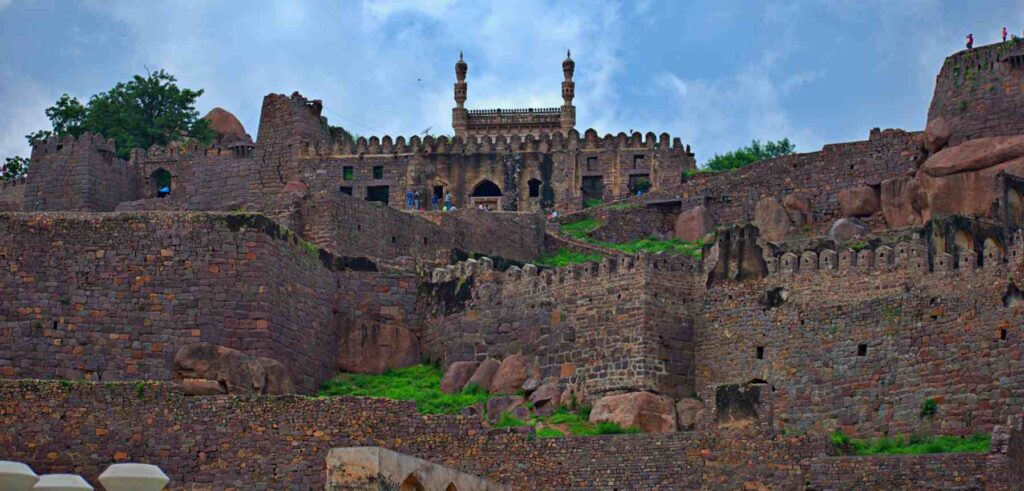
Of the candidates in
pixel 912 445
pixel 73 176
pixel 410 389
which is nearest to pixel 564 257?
pixel 410 389

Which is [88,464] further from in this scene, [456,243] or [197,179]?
[197,179]

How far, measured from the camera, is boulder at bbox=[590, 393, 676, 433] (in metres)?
45.5

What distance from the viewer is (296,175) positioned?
6619cm

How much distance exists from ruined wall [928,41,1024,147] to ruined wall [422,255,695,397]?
12.4 metres

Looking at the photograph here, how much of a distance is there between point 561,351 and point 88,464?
11.4m

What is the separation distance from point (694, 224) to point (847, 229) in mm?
7184

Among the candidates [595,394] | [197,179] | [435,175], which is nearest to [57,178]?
[197,179]

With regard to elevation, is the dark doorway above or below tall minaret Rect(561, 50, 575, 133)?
below

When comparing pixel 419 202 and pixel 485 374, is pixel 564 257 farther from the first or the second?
pixel 485 374

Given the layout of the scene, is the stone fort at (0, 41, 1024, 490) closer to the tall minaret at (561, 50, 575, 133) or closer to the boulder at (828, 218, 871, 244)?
the boulder at (828, 218, 871, 244)

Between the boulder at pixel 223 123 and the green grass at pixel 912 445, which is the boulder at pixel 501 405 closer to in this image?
the green grass at pixel 912 445

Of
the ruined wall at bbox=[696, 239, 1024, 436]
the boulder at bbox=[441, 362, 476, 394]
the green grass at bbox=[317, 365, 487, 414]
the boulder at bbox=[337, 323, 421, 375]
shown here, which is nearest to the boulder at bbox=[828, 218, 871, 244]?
the ruined wall at bbox=[696, 239, 1024, 436]

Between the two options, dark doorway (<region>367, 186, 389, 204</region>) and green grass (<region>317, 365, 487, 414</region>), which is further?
dark doorway (<region>367, 186, 389, 204</region>)

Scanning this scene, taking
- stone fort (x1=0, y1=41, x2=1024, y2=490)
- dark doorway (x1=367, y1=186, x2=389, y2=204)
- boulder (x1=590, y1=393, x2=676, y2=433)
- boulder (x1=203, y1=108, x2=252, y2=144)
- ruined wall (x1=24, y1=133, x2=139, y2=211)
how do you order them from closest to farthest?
stone fort (x1=0, y1=41, x2=1024, y2=490) < boulder (x1=590, y1=393, x2=676, y2=433) < ruined wall (x1=24, y1=133, x2=139, y2=211) < dark doorway (x1=367, y1=186, x2=389, y2=204) < boulder (x1=203, y1=108, x2=252, y2=144)
